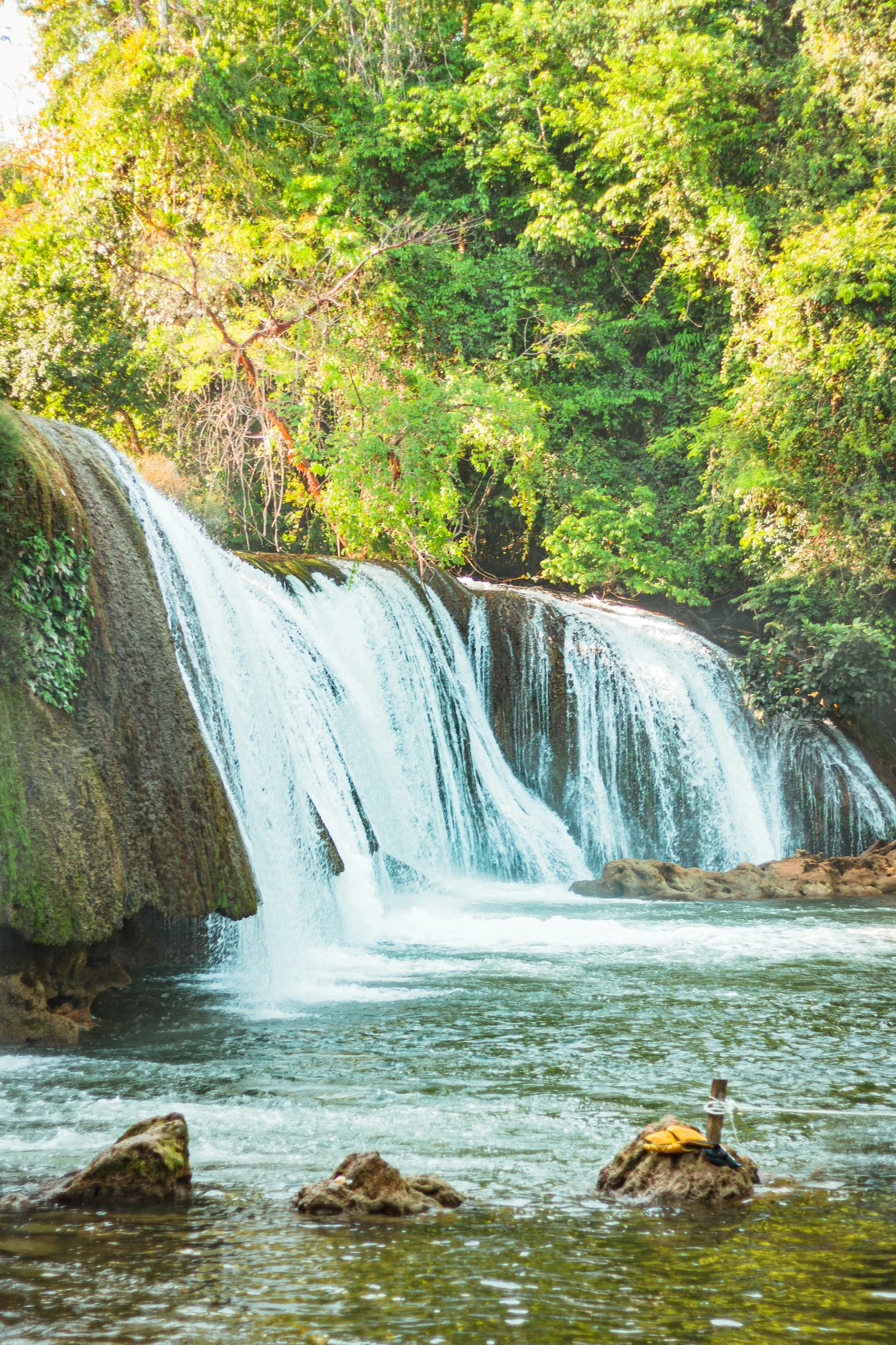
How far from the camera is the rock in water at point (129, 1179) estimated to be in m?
3.79

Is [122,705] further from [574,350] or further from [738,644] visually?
[574,350]

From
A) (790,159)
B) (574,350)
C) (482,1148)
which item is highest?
(790,159)

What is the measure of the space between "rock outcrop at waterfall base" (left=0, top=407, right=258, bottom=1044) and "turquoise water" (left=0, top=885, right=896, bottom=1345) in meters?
0.62

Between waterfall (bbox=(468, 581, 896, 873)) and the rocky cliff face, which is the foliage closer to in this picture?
the rocky cliff face

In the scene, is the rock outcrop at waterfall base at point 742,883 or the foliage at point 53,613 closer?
the foliage at point 53,613

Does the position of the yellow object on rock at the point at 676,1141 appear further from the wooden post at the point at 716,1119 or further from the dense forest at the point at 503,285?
the dense forest at the point at 503,285

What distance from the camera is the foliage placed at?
6.93m

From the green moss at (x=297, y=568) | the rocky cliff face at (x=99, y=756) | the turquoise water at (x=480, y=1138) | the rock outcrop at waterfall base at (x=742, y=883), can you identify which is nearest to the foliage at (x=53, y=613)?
the rocky cliff face at (x=99, y=756)

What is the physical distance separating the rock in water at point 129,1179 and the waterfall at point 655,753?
11.8 meters

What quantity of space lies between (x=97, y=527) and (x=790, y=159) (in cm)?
1588

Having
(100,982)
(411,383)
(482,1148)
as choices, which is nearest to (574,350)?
(411,383)

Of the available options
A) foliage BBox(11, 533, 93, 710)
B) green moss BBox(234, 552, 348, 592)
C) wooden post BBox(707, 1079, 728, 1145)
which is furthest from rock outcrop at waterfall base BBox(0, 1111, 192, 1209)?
green moss BBox(234, 552, 348, 592)

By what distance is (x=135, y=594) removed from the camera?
7.94m

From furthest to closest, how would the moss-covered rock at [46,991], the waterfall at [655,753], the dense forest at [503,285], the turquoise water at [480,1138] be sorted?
the dense forest at [503,285]
the waterfall at [655,753]
the moss-covered rock at [46,991]
the turquoise water at [480,1138]
